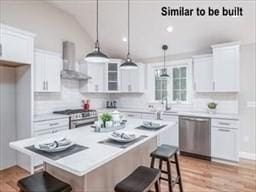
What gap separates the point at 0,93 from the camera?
3.40 meters

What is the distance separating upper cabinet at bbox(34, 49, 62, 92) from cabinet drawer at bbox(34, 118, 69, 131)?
2.42ft

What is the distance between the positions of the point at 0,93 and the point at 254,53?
534 centimetres

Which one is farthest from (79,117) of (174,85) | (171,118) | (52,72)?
(174,85)

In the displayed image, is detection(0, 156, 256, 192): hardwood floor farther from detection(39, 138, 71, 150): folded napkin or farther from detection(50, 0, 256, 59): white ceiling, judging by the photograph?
detection(50, 0, 256, 59): white ceiling

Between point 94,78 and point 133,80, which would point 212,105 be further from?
point 94,78

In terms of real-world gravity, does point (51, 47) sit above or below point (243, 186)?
above

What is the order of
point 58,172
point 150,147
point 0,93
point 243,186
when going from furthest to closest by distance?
point 0,93
point 150,147
point 243,186
point 58,172

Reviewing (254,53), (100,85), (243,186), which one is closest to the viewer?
(243,186)

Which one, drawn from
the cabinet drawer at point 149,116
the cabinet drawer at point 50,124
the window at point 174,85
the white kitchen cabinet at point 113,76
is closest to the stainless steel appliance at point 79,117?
the cabinet drawer at point 50,124

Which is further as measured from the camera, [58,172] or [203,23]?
[203,23]

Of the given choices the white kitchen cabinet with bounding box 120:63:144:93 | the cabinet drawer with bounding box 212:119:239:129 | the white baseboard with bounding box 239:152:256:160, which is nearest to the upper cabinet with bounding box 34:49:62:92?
the white kitchen cabinet with bounding box 120:63:144:93

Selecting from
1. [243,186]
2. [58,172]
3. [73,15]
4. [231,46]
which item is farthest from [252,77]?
[73,15]

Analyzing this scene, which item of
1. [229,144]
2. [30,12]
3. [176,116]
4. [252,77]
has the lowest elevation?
[229,144]

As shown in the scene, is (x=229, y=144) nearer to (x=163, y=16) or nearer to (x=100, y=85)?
(x=163, y=16)
